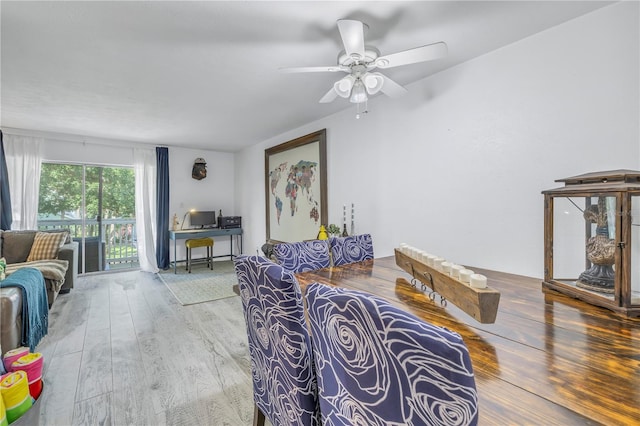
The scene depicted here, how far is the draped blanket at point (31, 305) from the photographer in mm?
2271

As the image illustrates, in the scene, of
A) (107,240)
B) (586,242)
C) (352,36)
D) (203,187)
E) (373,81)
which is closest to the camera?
(586,242)

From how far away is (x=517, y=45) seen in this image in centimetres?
202

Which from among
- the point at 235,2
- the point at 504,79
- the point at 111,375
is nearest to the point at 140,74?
the point at 235,2

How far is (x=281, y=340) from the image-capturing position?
96 cm

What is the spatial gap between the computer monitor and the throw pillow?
2067 mm

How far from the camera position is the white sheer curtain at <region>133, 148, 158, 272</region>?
5.18m

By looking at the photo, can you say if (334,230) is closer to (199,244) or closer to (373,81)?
(373,81)

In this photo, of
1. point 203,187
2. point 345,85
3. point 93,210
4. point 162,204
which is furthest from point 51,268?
point 345,85

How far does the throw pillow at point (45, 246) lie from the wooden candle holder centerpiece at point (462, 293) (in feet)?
14.9

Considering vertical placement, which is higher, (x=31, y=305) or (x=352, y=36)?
(x=352, y=36)

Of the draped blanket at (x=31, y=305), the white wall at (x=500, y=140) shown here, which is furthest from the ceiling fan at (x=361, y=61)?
the draped blanket at (x=31, y=305)

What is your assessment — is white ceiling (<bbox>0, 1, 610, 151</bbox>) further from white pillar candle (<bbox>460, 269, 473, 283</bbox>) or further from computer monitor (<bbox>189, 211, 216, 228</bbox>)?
computer monitor (<bbox>189, 211, 216, 228</bbox>)

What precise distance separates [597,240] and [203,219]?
5.76 m

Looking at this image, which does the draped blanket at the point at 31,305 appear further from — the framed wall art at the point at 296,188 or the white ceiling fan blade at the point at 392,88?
the white ceiling fan blade at the point at 392,88
